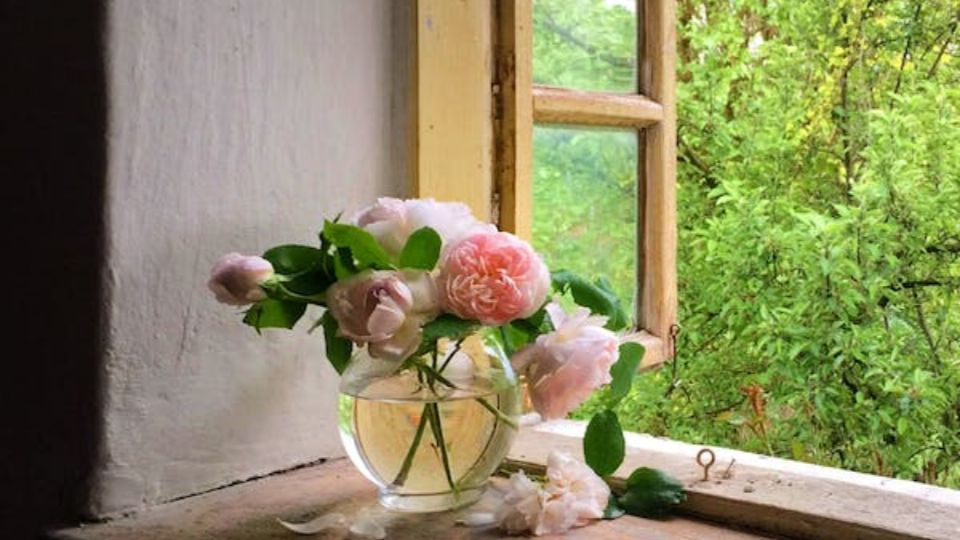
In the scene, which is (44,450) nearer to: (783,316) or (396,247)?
(396,247)

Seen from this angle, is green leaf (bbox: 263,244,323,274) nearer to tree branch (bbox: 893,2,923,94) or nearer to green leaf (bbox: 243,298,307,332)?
green leaf (bbox: 243,298,307,332)

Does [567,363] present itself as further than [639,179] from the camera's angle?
No

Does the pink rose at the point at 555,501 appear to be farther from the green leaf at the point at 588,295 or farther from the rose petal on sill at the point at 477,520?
the green leaf at the point at 588,295

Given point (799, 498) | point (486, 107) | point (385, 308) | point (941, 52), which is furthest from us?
point (941, 52)

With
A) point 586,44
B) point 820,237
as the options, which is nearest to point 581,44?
point 586,44

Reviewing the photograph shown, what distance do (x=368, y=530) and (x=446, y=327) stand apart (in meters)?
0.16

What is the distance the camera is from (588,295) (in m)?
0.81

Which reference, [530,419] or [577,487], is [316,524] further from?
[530,419]

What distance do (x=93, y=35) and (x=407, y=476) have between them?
402 millimetres

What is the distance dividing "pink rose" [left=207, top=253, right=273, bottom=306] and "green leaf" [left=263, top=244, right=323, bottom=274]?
0.09ft

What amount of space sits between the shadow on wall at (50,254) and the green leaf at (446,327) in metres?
0.25

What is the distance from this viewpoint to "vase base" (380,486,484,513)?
80cm

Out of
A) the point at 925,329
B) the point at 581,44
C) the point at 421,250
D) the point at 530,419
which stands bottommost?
the point at 925,329

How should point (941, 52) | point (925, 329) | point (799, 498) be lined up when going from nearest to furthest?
point (799, 498) < point (925, 329) < point (941, 52)
